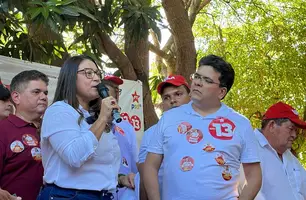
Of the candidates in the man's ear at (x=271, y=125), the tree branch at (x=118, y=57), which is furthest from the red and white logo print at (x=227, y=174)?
the tree branch at (x=118, y=57)

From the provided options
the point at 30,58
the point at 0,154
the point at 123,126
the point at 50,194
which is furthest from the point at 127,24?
the point at 50,194

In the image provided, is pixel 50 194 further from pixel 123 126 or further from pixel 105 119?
pixel 123 126

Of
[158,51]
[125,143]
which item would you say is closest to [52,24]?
[125,143]

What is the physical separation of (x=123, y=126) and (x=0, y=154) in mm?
1227

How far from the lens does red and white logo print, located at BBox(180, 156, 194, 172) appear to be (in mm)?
3512

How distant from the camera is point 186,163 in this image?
11.6 feet

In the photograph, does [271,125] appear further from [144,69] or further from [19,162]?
[144,69]

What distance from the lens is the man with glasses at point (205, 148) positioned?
3.50 m

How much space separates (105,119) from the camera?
307 cm

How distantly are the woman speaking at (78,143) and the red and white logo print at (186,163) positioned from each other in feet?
1.40

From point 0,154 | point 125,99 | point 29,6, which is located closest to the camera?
point 0,154

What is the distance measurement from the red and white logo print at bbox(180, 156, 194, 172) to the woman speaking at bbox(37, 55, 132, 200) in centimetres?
43

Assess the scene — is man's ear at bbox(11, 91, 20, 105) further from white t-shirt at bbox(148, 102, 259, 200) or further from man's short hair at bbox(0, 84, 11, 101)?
white t-shirt at bbox(148, 102, 259, 200)

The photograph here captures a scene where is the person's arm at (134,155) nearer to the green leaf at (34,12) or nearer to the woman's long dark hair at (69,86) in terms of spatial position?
the green leaf at (34,12)
